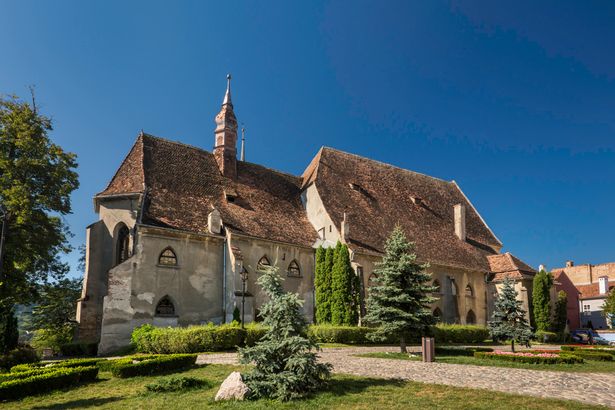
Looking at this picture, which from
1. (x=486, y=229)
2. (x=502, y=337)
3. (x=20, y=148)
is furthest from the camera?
(x=486, y=229)

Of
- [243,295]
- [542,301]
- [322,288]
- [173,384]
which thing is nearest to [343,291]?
[322,288]

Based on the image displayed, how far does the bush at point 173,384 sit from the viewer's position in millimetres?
13211

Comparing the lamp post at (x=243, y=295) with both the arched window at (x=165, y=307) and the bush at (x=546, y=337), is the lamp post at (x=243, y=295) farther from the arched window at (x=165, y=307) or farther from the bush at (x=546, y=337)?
the bush at (x=546, y=337)

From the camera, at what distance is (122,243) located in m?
27.8

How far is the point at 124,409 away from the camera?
11508 millimetres

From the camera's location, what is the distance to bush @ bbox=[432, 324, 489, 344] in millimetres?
30844

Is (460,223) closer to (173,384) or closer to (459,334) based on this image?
(459,334)

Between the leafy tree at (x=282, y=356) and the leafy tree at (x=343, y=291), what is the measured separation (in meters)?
15.9

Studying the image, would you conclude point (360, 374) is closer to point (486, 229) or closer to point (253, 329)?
point (253, 329)

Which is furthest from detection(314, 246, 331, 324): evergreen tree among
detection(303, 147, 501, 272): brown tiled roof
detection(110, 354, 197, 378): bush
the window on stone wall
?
detection(110, 354, 197, 378): bush

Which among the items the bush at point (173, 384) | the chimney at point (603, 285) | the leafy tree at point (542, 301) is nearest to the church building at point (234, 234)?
the leafy tree at point (542, 301)

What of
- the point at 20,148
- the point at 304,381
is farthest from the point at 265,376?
the point at 20,148

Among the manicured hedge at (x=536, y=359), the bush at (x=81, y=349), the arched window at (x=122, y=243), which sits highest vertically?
the arched window at (x=122, y=243)

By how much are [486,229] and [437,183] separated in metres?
5.91
